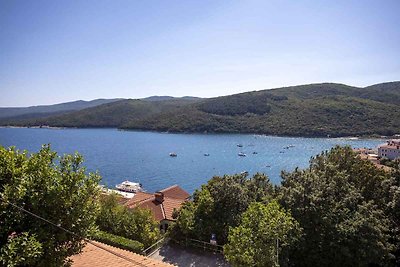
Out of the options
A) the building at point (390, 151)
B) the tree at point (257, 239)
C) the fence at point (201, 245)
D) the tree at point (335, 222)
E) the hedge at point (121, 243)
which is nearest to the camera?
the tree at point (257, 239)

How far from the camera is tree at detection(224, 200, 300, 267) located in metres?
12.7

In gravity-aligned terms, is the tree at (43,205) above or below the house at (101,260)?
above

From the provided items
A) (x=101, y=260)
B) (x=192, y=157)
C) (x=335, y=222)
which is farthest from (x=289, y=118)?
(x=101, y=260)

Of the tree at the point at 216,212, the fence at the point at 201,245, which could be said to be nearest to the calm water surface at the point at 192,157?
the tree at the point at 216,212

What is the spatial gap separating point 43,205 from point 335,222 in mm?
14585

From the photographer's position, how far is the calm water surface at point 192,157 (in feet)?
267

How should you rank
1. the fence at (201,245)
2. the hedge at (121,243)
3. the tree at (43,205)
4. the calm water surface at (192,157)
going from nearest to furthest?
the tree at (43,205), the hedge at (121,243), the fence at (201,245), the calm water surface at (192,157)

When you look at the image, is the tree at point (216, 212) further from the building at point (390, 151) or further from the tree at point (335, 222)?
the building at point (390, 151)

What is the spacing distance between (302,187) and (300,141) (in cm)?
12744

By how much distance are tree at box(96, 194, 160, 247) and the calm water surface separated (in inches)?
1857

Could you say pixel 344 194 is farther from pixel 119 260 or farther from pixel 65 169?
pixel 65 169

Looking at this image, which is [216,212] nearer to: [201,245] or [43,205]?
[201,245]

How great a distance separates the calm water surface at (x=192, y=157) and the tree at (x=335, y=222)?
165 ft

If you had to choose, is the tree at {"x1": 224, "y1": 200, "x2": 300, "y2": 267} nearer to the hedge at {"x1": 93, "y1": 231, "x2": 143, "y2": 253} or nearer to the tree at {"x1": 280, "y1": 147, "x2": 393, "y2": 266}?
the tree at {"x1": 280, "y1": 147, "x2": 393, "y2": 266}
